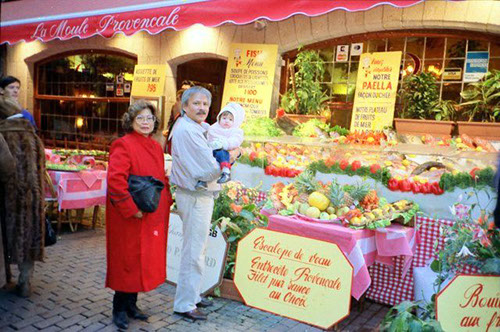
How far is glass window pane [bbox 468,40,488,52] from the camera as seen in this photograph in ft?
22.2

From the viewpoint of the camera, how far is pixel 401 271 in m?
4.55

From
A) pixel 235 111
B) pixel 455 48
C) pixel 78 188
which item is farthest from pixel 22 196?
pixel 455 48

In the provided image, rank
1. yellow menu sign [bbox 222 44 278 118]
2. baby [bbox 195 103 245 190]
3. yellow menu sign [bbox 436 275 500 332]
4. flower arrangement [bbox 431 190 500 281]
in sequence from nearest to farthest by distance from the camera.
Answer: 1. yellow menu sign [bbox 436 275 500 332]
2. flower arrangement [bbox 431 190 500 281]
3. baby [bbox 195 103 245 190]
4. yellow menu sign [bbox 222 44 278 118]

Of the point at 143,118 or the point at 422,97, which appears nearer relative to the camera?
the point at 143,118

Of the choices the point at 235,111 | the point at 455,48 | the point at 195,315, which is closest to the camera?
the point at 195,315

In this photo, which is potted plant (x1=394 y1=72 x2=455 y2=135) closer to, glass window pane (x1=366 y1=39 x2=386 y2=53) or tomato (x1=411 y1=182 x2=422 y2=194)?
glass window pane (x1=366 y1=39 x2=386 y2=53)

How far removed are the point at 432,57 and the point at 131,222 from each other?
5.71 meters

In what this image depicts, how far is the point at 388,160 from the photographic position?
17.0 feet

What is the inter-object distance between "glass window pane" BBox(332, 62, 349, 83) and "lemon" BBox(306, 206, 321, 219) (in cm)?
417

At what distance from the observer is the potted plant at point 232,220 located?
15.2 ft

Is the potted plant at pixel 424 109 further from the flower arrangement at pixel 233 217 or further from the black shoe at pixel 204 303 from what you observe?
the black shoe at pixel 204 303

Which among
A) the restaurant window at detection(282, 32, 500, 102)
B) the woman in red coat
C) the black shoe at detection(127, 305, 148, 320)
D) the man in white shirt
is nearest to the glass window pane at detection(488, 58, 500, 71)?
the restaurant window at detection(282, 32, 500, 102)

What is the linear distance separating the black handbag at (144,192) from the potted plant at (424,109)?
4.34 m

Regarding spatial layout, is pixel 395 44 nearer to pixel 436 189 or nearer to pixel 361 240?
pixel 436 189
